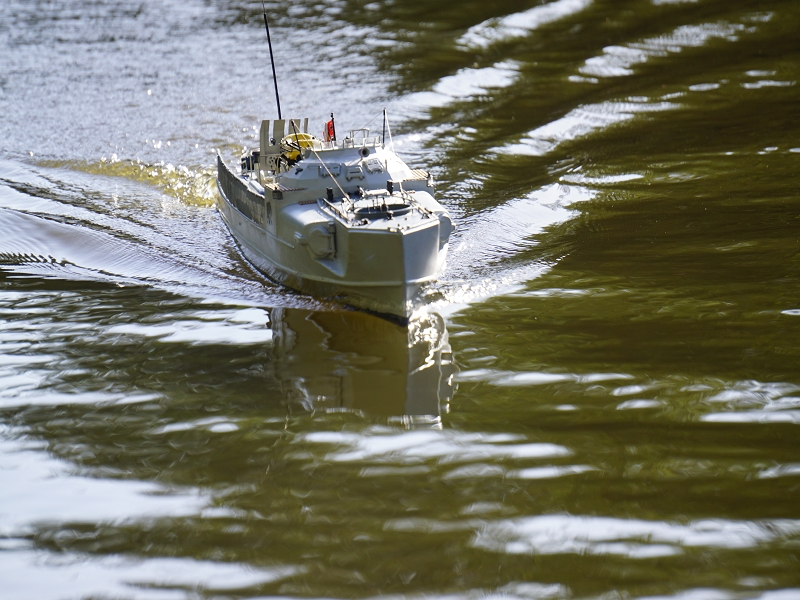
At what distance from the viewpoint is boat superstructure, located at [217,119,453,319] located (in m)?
17.6

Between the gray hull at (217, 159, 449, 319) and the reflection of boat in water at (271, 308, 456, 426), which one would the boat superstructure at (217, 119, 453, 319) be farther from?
the reflection of boat in water at (271, 308, 456, 426)

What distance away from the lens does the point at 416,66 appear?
3956cm

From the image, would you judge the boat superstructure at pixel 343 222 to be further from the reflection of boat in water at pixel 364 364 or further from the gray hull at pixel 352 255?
the reflection of boat in water at pixel 364 364

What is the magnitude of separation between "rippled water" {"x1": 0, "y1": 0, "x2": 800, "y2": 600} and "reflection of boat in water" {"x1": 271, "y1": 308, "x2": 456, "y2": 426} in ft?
0.23

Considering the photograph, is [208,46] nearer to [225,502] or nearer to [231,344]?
[231,344]

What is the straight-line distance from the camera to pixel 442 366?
52.6 feet

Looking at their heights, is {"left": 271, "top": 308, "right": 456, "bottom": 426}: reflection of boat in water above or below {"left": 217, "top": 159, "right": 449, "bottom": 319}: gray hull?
below

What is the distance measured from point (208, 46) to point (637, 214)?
2753cm

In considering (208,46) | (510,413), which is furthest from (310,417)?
(208,46)

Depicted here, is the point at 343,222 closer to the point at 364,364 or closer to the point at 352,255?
the point at 352,255

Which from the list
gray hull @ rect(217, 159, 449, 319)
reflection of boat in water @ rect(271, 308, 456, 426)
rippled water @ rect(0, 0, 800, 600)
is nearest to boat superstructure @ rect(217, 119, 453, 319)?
gray hull @ rect(217, 159, 449, 319)

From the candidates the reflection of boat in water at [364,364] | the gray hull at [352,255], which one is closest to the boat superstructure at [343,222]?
the gray hull at [352,255]

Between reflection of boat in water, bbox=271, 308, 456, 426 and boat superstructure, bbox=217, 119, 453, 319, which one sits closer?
Answer: reflection of boat in water, bbox=271, 308, 456, 426

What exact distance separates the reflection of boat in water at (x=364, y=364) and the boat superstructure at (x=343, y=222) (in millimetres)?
594
